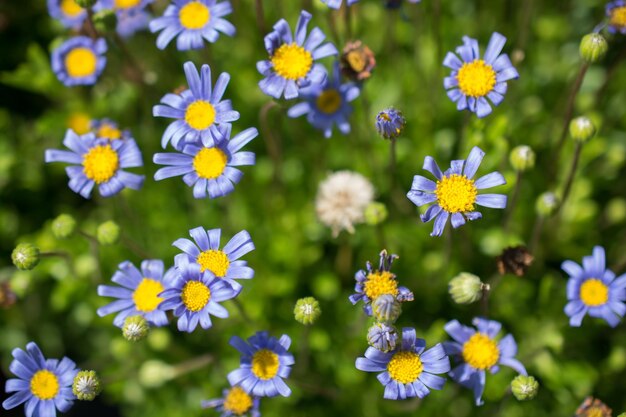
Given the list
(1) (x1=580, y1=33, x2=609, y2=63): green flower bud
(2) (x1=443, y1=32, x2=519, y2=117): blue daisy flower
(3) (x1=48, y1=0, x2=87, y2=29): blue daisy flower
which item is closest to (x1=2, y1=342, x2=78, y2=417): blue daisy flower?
(3) (x1=48, y1=0, x2=87, y2=29): blue daisy flower

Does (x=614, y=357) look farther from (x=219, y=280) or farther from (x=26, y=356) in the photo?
(x=26, y=356)

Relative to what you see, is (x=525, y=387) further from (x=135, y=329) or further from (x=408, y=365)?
(x=135, y=329)

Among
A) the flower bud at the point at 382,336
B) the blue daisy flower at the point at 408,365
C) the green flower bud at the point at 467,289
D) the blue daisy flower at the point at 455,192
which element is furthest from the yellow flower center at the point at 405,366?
the blue daisy flower at the point at 455,192

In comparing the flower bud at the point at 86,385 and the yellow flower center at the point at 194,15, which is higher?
the yellow flower center at the point at 194,15

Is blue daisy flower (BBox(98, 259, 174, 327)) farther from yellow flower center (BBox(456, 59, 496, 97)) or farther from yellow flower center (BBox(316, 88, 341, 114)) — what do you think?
yellow flower center (BBox(456, 59, 496, 97))

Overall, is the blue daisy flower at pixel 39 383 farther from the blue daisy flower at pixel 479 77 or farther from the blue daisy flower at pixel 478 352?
the blue daisy flower at pixel 479 77

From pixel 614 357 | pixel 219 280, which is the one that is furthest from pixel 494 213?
pixel 219 280
